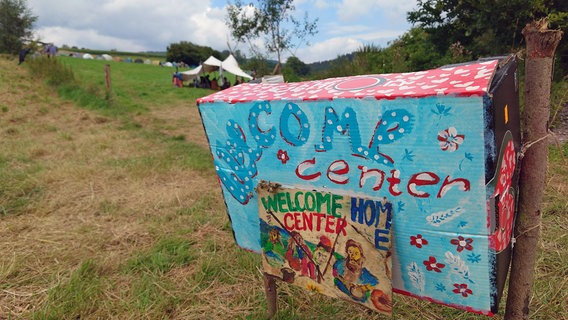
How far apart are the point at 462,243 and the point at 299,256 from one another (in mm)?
612

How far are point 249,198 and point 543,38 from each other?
3.87 ft

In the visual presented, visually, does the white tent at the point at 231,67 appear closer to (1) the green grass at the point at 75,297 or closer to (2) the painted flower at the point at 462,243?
(1) the green grass at the point at 75,297

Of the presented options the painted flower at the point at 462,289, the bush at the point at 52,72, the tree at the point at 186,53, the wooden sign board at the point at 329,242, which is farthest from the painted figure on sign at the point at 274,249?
the tree at the point at 186,53

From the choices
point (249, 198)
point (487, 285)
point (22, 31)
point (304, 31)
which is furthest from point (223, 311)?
point (22, 31)

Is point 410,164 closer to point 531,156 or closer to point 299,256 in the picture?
point 531,156

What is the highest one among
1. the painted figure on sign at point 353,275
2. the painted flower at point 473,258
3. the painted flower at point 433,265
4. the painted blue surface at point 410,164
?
the painted blue surface at point 410,164

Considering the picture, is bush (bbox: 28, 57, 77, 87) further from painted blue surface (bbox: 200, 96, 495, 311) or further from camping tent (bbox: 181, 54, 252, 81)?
painted blue surface (bbox: 200, 96, 495, 311)

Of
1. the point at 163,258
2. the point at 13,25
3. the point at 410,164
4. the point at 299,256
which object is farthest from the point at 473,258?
the point at 13,25

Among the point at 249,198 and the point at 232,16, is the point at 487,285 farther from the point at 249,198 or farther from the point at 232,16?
the point at 232,16

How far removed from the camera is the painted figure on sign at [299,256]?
1.40m

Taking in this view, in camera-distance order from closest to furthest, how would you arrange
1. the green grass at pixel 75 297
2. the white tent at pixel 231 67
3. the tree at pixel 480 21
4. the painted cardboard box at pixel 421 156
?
1. the painted cardboard box at pixel 421 156
2. the green grass at pixel 75 297
3. the tree at pixel 480 21
4. the white tent at pixel 231 67

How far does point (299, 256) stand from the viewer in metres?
1.42

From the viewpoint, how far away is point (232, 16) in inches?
575

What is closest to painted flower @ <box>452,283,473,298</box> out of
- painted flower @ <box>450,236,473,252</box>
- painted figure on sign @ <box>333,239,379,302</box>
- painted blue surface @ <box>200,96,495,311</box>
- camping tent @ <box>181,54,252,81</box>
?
painted blue surface @ <box>200,96,495,311</box>
